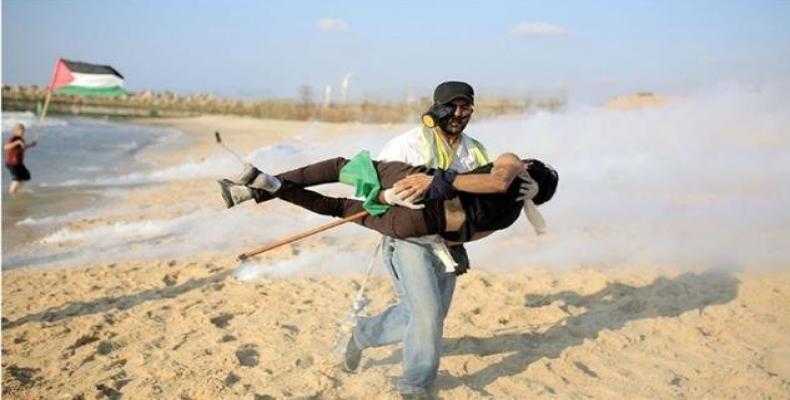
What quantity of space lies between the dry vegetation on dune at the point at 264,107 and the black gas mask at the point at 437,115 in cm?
2667

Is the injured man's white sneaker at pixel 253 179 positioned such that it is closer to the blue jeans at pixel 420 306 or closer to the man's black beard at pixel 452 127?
the blue jeans at pixel 420 306

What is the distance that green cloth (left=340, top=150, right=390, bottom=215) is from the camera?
3.71m

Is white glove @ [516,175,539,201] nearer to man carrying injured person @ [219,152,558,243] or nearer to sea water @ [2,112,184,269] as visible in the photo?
man carrying injured person @ [219,152,558,243]

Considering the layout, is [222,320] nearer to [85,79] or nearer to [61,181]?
[85,79]

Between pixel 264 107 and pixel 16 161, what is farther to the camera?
pixel 264 107

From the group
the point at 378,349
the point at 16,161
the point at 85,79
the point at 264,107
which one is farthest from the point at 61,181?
the point at 264,107

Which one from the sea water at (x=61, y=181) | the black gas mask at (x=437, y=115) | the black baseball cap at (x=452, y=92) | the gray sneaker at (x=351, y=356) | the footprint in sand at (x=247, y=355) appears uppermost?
the black baseball cap at (x=452, y=92)

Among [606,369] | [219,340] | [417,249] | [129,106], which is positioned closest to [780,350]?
[606,369]

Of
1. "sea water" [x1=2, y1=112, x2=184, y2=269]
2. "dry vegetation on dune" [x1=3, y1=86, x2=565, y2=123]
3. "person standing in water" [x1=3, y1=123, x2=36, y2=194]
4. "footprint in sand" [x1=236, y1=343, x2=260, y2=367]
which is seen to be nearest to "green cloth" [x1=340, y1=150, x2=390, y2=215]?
"footprint in sand" [x1=236, y1=343, x2=260, y2=367]

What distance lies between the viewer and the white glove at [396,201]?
11.7 ft

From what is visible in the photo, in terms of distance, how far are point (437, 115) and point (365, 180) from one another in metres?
0.56

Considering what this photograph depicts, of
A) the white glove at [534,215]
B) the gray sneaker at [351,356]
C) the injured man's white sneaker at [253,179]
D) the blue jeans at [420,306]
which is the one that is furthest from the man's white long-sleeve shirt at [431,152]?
the gray sneaker at [351,356]

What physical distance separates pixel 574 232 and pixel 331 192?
5321 millimetres

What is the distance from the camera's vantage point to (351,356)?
442 cm
